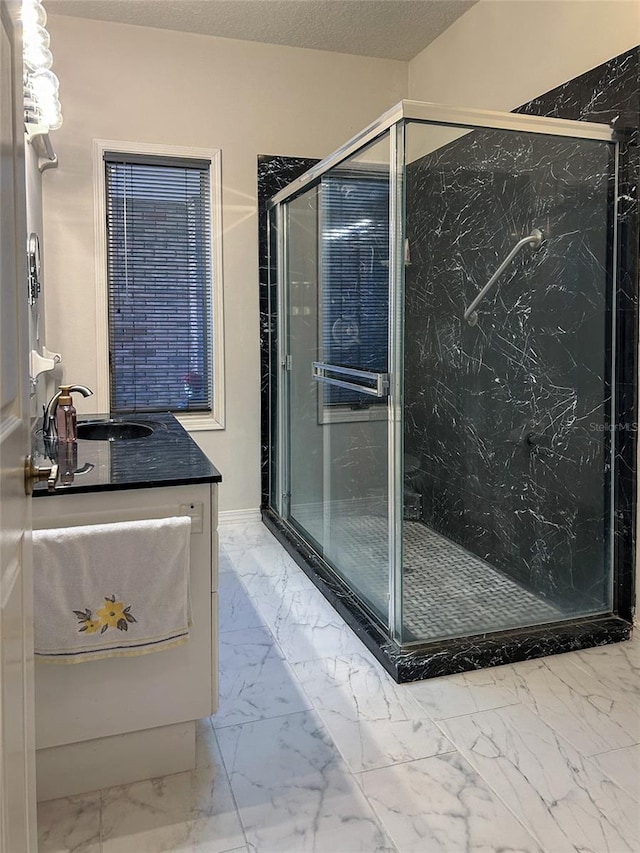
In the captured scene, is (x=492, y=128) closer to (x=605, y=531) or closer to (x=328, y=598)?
(x=605, y=531)

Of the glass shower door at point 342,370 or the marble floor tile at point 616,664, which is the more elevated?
the glass shower door at point 342,370

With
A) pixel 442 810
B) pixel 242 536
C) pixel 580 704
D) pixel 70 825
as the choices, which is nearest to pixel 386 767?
pixel 442 810

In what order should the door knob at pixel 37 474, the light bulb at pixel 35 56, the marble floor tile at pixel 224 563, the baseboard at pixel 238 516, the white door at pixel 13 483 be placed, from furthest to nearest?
the baseboard at pixel 238 516, the marble floor tile at pixel 224 563, the light bulb at pixel 35 56, the door knob at pixel 37 474, the white door at pixel 13 483

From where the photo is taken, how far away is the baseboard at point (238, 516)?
4.07m

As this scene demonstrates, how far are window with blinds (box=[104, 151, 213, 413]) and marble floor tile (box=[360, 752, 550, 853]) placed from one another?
2.60 m

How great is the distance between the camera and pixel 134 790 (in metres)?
1.75

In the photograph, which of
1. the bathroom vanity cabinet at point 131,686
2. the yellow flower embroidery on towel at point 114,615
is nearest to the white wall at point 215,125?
the bathroom vanity cabinet at point 131,686

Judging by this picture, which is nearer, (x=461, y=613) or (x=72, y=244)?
(x=461, y=613)

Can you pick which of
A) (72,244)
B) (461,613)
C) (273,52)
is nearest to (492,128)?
(461,613)

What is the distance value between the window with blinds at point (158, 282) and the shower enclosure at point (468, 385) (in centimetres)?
92

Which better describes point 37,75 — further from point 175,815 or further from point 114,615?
point 175,815

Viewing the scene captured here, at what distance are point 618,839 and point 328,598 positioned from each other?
1.51 metres

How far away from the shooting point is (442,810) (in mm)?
1658

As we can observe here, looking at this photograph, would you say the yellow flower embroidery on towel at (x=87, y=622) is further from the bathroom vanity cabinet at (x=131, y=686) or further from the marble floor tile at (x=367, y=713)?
the marble floor tile at (x=367, y=713)
